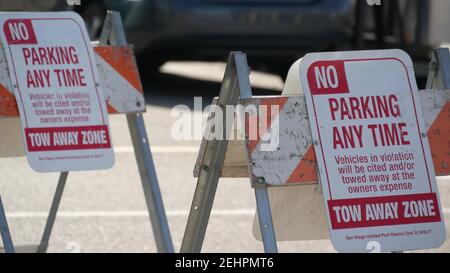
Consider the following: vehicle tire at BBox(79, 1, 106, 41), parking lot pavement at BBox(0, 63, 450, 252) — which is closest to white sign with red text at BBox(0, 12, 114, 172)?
parking lot pavement at BBox(0, 63, 450, 252)

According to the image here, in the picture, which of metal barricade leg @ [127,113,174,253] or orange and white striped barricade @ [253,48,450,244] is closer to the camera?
orange and white striped barricade @ [253,48,450,244]

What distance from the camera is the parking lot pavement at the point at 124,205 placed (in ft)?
21.4

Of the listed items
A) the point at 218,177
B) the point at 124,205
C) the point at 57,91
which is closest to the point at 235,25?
the point at 124,205

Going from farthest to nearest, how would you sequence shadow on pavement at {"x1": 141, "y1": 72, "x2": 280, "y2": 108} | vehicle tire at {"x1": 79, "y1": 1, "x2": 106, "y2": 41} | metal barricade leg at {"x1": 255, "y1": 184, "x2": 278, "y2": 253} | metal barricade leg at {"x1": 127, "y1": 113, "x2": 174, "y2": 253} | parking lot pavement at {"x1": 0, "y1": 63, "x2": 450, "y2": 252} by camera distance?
vehicle tire at {"x1": 79, "y1": 1, "x2": 106, "y2": 41} < shadow on pavement at {"x1": 141, "y1": 72, "x2": 280, "y2": 108} < parking lot pavement at {"x1": 0, "y1": 63, "x2": 450, "y2": 252} < metal barricade leg at {"x1": 127, "y1": 113, "x2": 174, "y2": 253} < metal barricade leg at {"x1": 255, "y1": 184, "x2": 278, "y2": 253}

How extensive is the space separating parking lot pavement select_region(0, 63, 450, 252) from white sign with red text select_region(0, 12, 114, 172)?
1.49 meters

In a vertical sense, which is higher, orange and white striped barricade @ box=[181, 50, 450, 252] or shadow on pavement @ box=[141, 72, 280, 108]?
orange and white striped barricade @ box=[181, 50, 450, 252]

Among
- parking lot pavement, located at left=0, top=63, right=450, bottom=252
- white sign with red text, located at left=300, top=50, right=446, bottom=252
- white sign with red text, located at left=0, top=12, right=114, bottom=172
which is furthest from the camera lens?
parking lot pavement, located at left=0, top=63, right=450, bottom=252

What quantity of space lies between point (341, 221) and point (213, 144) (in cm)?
55

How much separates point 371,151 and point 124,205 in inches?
128

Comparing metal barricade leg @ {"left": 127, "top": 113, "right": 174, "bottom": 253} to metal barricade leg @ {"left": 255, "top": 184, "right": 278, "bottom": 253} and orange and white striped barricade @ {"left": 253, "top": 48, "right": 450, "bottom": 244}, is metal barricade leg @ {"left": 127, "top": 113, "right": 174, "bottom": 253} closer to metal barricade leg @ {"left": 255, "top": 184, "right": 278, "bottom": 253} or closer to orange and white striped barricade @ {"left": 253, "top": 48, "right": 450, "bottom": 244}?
orange and white striped barricade @ {"left": 253, "top": 48, "right": 450, "bottom": 244}

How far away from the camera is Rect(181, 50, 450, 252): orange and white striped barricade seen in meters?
4.20

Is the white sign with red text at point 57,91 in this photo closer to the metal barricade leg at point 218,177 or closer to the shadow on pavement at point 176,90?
the metal barricade leg at point 218,177

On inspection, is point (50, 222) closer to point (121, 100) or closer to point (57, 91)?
point (121, 100)
